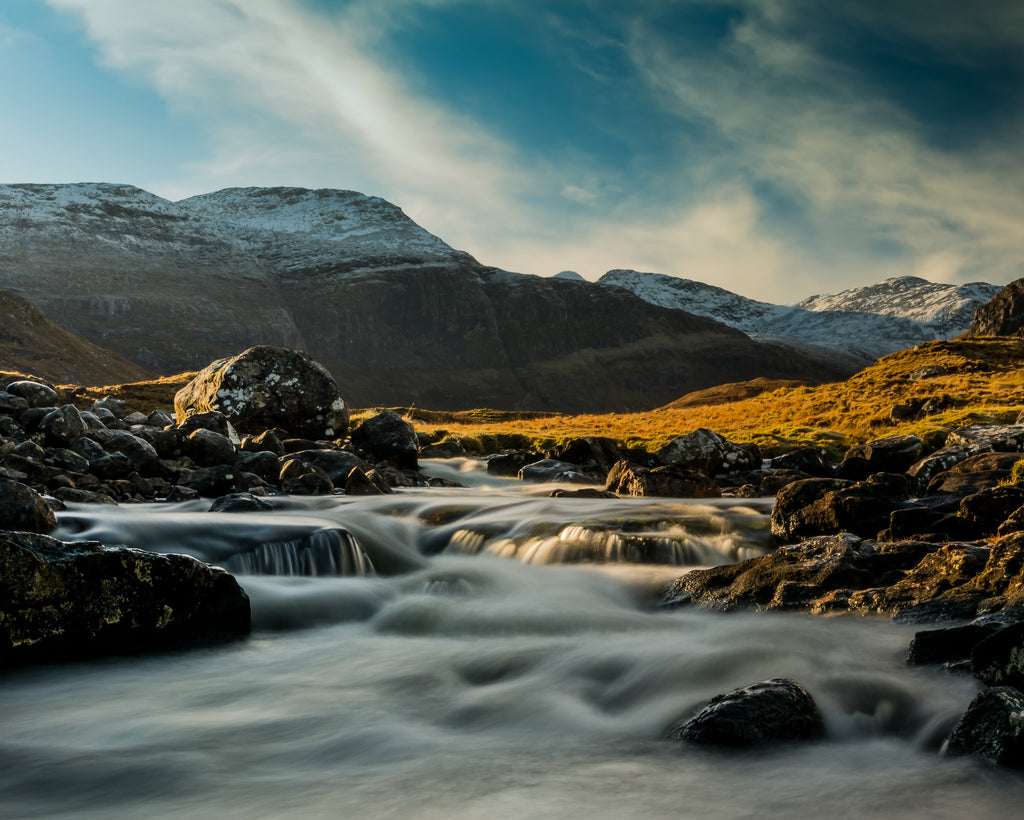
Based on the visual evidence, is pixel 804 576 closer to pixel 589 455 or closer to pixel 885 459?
pixel 885 459

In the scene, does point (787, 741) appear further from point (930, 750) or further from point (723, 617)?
point (723, 617)

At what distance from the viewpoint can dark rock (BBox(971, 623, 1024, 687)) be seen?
4.98m

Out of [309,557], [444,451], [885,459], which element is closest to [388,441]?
[444,451]

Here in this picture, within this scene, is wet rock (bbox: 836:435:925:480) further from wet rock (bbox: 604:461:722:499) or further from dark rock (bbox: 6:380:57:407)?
dark rock (bbox: 6:380:57:407)

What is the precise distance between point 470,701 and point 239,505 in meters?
7.29

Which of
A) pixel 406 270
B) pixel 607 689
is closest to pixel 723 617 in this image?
pixel 607 689

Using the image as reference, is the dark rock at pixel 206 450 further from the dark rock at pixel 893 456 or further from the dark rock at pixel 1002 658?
the dark rock at pixel 1002 658

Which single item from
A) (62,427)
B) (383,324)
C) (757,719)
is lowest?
(757,719)

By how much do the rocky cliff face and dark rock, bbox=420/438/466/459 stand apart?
71.9 metres

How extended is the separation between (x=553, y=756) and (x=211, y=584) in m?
4.42

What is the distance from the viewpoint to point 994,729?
449 centimetres

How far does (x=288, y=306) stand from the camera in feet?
562

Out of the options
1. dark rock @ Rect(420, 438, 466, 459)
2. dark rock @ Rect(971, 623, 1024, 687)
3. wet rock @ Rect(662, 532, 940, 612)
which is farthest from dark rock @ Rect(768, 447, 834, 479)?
dark rock @ Rect(971, 623, 1024, 687)

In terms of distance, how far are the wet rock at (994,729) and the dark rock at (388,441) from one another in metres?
18.4
